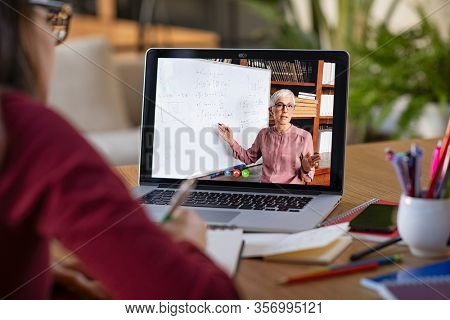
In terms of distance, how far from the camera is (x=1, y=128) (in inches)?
19.0

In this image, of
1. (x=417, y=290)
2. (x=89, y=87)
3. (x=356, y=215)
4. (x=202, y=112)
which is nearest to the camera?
(x=417, y=290)

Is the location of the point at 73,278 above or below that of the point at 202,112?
below

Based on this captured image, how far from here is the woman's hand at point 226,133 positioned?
94 centimetres

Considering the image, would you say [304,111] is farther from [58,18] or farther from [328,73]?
[58,18]

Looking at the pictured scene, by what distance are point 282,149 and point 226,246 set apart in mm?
197

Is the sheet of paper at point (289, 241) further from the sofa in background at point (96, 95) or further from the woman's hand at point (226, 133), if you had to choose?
the sofa in background at point (96, 95)

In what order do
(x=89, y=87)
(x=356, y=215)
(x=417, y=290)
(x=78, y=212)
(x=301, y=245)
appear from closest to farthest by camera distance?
(x=78, y=212), (x=417, y=290), (x=301, y=245), (x=356, y=215), (x=89, y=87)

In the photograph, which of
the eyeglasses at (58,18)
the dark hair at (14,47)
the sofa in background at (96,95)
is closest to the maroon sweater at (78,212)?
the dark hair at (14,47)

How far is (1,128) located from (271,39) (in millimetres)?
2706

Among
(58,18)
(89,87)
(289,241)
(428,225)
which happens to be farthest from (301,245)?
(89,87)

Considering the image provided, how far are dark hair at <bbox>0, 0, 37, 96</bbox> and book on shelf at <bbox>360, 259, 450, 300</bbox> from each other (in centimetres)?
35

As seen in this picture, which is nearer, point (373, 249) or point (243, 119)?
point (373, 249)

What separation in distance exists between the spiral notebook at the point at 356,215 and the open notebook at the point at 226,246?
12 cm

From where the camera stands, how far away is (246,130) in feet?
3.05
